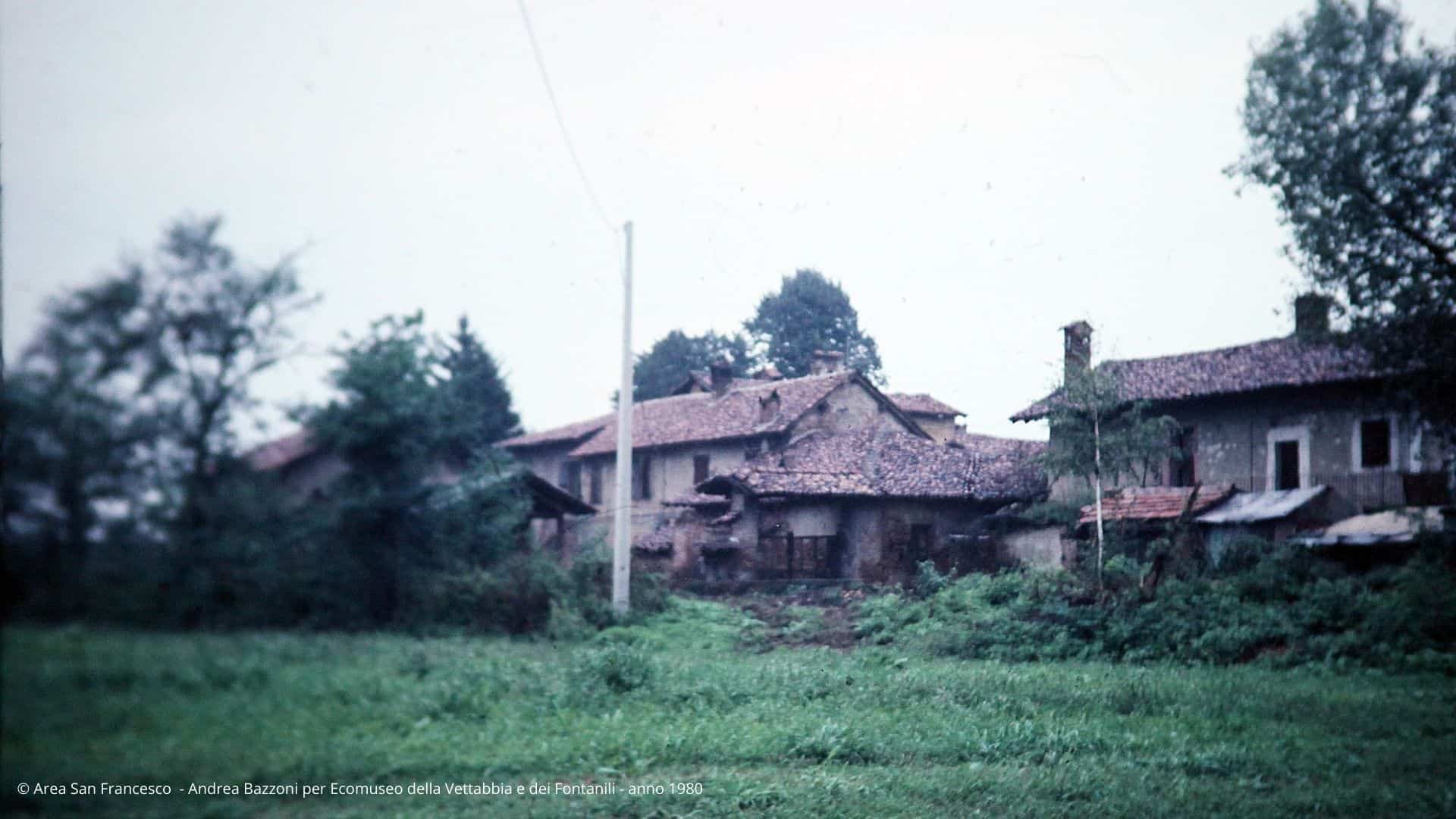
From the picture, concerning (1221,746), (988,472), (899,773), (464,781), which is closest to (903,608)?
(988,472)

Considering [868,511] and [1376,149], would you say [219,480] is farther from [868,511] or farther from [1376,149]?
[1376,149]

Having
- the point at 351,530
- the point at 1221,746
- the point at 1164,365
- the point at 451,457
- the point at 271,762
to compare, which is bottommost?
the point at 1221,746

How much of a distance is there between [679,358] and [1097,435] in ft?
11.8

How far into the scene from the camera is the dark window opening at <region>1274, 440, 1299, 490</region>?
1025 centimetres

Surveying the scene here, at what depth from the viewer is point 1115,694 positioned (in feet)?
26.5

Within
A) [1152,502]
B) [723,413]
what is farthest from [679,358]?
[1152,502]

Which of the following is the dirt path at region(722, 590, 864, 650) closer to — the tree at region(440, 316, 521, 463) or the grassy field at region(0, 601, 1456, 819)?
the grassy field at region(0, 601, 1456, 819)

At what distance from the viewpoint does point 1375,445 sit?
9.30m

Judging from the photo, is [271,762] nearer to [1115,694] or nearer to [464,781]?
[464,781]

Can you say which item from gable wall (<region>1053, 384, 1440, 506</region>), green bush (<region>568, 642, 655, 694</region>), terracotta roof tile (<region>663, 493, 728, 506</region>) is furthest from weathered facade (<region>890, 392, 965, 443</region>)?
green bush (<region>568, 642, 655, 694</region>)

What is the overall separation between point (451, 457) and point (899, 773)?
4.33 m

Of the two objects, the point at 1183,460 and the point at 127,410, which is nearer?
the point at 127,410

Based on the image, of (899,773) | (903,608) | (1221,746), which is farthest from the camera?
(903,608)

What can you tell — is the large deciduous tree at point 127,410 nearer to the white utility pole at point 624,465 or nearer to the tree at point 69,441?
the tree at point 69,441
